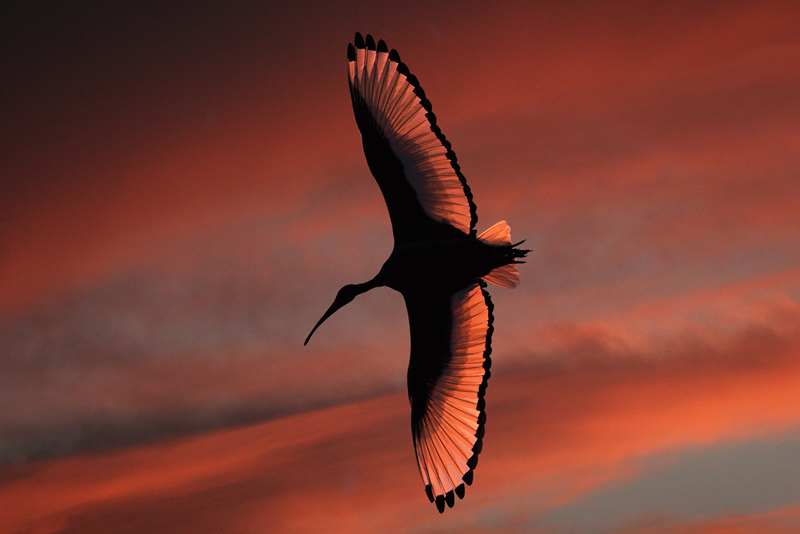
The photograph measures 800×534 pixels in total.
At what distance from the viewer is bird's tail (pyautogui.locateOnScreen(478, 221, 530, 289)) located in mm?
9586

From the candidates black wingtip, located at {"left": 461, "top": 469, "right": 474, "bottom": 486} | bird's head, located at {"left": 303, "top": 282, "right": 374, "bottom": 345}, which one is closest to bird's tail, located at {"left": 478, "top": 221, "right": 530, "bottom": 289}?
bird's head, located at {"left": 303, "top": 282, "right": 374, "bottom": 345}

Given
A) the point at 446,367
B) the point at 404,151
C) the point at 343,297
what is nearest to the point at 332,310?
the point at 343,297

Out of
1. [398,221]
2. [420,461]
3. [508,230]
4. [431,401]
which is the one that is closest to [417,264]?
[398,221]

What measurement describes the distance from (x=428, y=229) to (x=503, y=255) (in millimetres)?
992

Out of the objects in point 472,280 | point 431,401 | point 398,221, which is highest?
point 398,221

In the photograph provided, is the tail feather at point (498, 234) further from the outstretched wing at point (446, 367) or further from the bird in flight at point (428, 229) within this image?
the outstretched wing at point (446, 367)

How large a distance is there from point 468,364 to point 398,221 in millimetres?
2142

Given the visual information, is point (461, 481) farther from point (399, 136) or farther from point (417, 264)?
point (399, 136)

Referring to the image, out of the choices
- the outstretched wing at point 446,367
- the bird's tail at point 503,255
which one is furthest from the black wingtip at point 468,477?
the bird's tail at point 503,255

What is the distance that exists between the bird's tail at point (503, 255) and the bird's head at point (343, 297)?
1.65 meters

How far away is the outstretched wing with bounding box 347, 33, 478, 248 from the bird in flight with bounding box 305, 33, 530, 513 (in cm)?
1

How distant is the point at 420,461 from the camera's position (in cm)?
1020

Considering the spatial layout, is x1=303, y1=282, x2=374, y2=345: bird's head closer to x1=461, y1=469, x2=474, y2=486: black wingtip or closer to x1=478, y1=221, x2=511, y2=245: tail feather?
x1=478, y1=221, x2=511, y2=245: tail feather

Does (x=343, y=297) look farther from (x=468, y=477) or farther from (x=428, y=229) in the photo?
(x=468, y=477)
